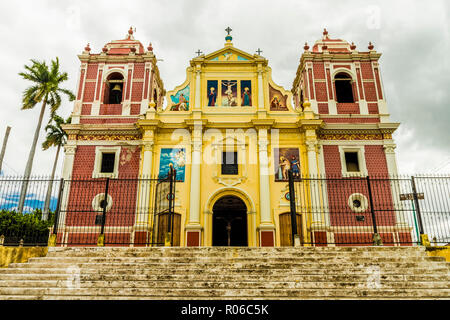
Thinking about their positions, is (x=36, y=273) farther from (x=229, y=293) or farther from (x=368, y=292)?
(x=368, y=292)

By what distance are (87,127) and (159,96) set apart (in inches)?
223

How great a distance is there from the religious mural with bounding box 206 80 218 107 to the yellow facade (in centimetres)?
19

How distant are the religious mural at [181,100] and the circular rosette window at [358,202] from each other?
932cm

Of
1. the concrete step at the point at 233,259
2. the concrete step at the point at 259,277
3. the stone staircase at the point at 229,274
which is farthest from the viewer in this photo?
the concrete step at the point at 233,259

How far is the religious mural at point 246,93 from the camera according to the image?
691 inches

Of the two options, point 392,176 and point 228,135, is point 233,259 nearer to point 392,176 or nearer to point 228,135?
point 228,135

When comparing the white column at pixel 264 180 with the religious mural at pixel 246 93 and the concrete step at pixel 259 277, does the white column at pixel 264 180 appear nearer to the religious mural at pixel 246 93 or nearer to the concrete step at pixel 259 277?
the religious mural at pixel 246 93

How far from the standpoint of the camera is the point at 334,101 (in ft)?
58.1

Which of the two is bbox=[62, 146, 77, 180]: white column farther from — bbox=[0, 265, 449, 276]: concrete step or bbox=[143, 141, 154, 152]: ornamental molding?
bbox=[0, 265, 449, 276]: concrete step

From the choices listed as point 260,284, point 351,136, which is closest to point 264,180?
point 351,136

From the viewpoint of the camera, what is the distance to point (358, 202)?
1555cm

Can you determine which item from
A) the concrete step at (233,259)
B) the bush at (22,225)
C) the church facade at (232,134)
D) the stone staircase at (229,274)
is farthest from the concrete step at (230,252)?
the church facade at (232,134)

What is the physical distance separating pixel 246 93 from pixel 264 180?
4.95 m

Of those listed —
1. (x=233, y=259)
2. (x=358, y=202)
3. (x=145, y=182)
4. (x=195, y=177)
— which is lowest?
(x=233, y=259)
